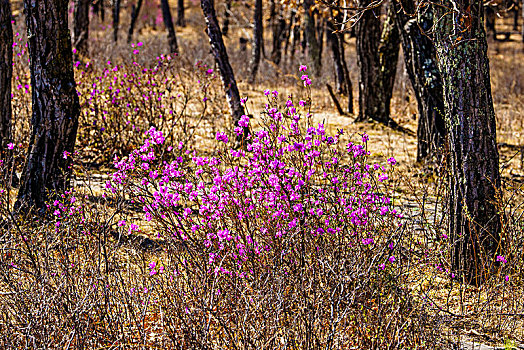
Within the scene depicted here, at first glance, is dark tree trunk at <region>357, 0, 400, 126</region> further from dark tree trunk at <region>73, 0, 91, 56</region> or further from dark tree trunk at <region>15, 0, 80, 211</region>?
dark tree trunk at <region>73, 0, 91, 56</region>

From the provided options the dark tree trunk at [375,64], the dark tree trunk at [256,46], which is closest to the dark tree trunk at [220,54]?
the dark tree trunk at [375,64]

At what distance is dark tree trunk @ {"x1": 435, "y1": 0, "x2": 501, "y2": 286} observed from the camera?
13.6 feet

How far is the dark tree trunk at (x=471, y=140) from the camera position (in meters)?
4.15

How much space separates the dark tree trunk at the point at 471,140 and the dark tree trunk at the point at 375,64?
5197 mm

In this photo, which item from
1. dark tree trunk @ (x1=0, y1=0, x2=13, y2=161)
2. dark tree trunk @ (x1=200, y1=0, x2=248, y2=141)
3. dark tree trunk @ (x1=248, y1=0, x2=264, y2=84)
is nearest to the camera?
dark tree trunk @ (x1=0, y1=0, x2=13, y2=161)

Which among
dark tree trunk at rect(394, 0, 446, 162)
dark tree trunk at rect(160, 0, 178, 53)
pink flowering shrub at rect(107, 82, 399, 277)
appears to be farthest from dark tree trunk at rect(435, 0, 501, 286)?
dark tree trunk at rect(160, 0, 178, 53)

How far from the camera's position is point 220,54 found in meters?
8.35

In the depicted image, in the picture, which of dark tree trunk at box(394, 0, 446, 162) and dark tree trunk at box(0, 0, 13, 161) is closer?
dark tree trunk at box(0, 0, 13, 161)

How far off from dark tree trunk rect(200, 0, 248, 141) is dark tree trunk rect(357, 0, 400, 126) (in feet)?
7.99

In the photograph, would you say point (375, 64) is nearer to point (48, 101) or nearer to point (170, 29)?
point (48, 101)

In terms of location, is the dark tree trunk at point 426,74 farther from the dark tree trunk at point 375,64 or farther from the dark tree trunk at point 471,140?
the dark tree trunk at point 375,64

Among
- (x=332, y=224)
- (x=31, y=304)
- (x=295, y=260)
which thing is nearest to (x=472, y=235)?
(x=332, y=224)

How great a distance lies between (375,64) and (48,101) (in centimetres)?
588

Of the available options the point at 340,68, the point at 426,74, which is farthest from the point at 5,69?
the point at 340,68
